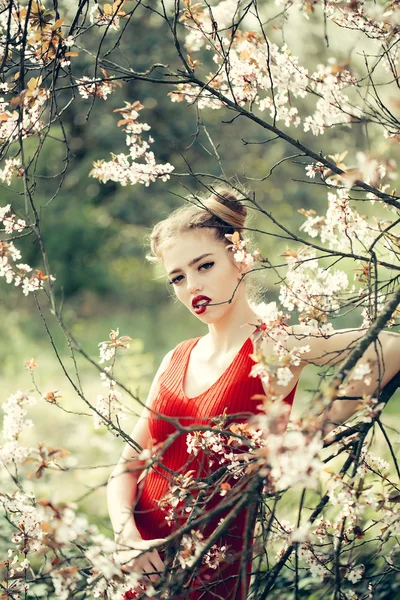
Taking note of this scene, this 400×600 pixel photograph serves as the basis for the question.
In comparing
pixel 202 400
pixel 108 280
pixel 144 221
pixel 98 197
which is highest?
pixel 98 197

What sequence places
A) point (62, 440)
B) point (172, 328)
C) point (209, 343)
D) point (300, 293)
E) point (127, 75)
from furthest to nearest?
1. point (172, 328)
2. point (62, 440)
3. point (209, 343)
4. point (300, 293)
5. point (127, 75)

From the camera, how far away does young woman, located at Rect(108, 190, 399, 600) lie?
178 cm

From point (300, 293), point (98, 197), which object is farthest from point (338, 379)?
point (98, 197)

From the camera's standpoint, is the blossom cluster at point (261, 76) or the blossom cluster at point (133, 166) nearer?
the blossom cluster at point (261, 76)

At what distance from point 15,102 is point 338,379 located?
925 mm

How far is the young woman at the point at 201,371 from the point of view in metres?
1.78

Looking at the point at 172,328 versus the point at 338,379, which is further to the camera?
the point at 172,328

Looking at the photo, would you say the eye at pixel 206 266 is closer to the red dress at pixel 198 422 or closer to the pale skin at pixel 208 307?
the pale skin at pixel 208 307

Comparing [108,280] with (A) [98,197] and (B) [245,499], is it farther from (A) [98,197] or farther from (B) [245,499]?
(B) [245,499]

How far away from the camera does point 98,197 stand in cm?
1395

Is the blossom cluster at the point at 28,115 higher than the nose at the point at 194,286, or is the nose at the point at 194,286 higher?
the blossom cluster at the point at 28,115

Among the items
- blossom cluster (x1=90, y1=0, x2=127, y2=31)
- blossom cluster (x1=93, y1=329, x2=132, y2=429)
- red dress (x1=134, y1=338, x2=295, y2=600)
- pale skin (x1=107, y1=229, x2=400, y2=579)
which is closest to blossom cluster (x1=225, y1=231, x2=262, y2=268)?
pale skin (x1=107, y1=229, x2=400, y2=579)


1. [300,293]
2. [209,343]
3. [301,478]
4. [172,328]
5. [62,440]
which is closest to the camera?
[301,478]

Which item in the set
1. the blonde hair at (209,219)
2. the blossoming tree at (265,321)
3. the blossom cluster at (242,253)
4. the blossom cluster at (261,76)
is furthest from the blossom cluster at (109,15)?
the blossom cluster at (242,253)
